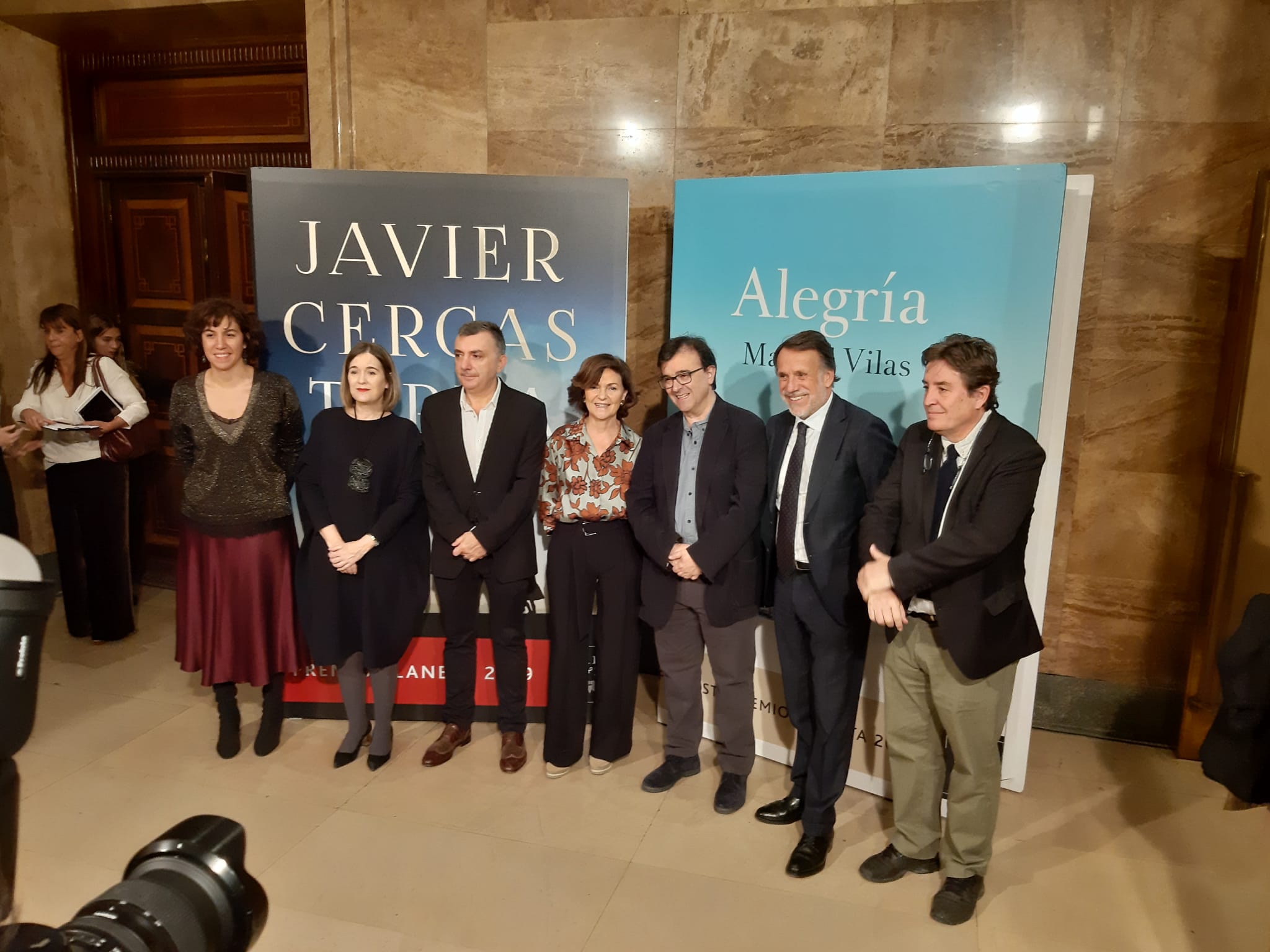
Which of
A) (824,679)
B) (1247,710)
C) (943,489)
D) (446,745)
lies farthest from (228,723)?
(1247,710)

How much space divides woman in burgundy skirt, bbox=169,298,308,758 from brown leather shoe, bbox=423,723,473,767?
634mm

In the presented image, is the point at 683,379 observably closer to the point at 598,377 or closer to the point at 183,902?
the point at 598,377

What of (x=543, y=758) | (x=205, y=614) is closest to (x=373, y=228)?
(x=205, y=614)

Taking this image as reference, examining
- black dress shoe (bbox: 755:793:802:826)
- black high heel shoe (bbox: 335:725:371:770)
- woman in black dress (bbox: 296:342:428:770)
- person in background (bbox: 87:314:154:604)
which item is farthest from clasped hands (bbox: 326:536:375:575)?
person in background (bbox: 87:314:154:604)

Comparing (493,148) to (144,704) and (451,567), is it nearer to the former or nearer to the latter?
(451,567)

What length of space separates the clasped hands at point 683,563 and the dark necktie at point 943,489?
80cm

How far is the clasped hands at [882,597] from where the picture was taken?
2510 millimetres

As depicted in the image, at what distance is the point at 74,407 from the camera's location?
14.1ft

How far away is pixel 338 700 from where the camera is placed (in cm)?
382

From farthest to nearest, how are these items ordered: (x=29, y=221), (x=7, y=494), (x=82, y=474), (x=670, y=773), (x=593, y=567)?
1. (x=29, y=221)
2. (x=82, y=474)
3. (x=7, y=494)
4. (x=670, y=773)
5. (x=593, y=567)

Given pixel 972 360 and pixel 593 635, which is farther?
pixel 593 635

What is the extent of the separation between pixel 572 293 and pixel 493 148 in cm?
114

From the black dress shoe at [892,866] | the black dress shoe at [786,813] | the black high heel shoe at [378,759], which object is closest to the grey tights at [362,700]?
the black high heel shoe at [378,759]

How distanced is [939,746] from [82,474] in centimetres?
414
